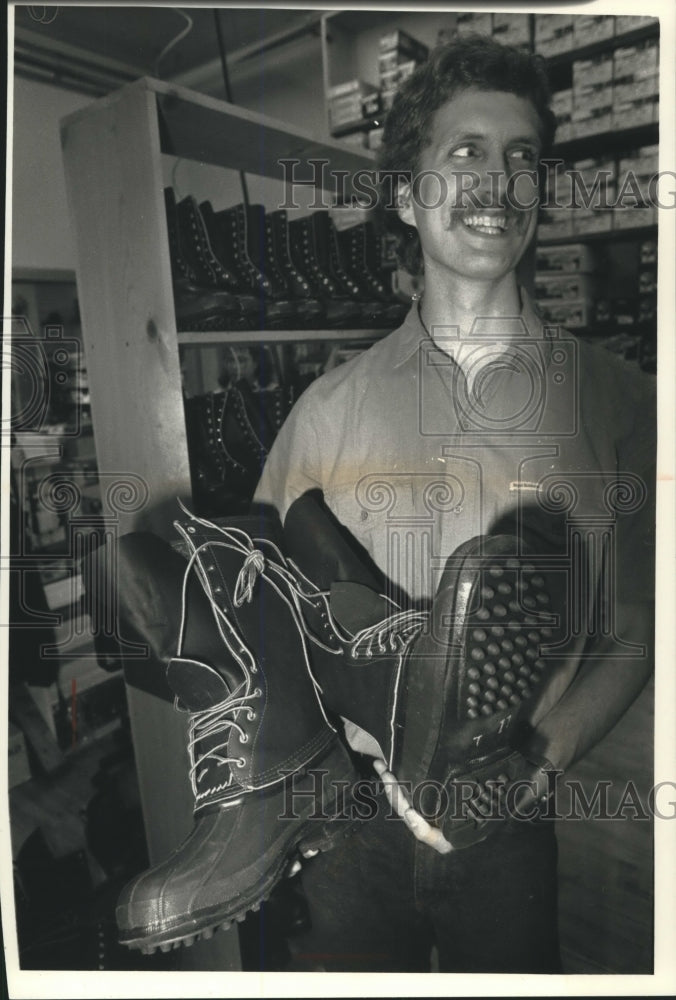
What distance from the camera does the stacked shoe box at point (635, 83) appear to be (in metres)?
0.83

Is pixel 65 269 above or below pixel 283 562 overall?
above

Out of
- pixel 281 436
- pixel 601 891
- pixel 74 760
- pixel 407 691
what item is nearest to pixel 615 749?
pixel 601 891

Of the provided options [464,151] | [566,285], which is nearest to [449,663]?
[566,285]

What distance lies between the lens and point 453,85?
30.8 inches

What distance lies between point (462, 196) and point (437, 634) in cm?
50

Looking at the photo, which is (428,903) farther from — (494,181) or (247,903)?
(494,181)

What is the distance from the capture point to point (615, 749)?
0.87 m

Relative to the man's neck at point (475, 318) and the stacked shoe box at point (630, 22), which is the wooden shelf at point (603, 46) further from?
the man's neck at point (475, 318)

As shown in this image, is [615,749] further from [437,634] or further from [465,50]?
[465,50]

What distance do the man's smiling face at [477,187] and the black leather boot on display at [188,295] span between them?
26cm

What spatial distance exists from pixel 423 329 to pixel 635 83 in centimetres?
40

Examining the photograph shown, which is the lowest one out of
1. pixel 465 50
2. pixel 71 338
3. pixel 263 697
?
pixel 263 697

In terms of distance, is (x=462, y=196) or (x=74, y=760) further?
(x=74, y=760)

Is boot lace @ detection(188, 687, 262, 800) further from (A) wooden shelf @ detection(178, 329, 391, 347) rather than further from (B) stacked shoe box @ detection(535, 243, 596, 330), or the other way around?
(B) stacked shoe box @ detection(535, 243, 596, 330)
